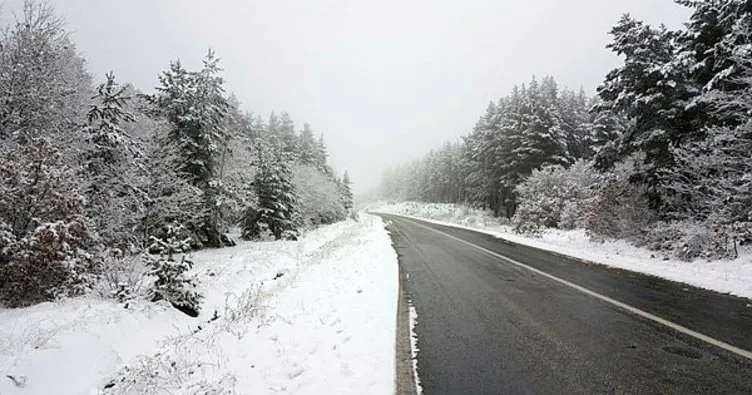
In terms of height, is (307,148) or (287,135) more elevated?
(287,135)

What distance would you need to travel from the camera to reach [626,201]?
16.2m

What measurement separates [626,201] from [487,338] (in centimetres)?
1380

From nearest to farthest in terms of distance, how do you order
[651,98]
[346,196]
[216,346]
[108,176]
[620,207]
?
1. [216,346]
2. [651,98]
3. [108,176]
4. [620,207]
5. [346,196]

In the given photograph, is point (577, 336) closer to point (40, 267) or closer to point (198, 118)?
point (40, 267)

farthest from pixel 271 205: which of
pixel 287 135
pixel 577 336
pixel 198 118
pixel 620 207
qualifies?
pixel 287 135

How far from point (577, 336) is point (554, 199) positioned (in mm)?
23358

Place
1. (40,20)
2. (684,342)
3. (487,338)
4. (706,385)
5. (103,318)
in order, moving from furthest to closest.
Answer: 1. (40,20)
2. (103,318)
3. (487,338)
4. (684,342)
5. (706,385)

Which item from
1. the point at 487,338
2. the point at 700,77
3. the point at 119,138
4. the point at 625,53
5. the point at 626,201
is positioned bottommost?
the point at 487,338

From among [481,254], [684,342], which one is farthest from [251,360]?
[481,254]

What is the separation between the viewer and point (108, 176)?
50.0 feet

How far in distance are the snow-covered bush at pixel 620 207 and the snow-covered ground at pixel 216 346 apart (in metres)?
11.2

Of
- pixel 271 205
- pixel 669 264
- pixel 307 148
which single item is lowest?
pixel 669 264

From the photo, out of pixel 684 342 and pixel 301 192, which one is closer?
pixel 684 342

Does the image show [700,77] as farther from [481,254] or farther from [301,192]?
[301,192]
